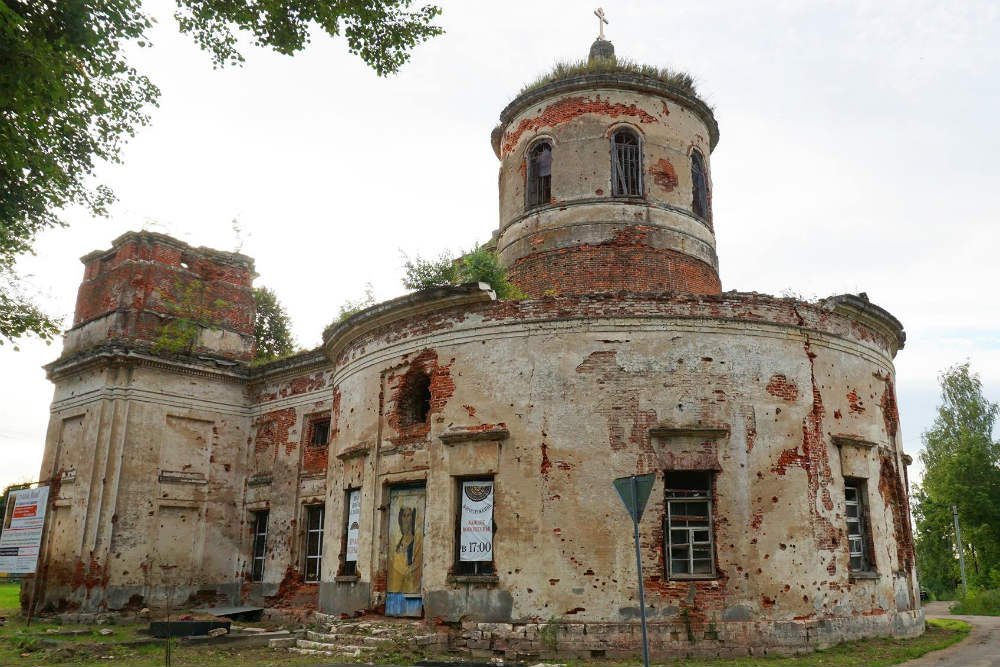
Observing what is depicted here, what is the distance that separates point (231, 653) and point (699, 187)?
13277mm

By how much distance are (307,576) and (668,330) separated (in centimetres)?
1075

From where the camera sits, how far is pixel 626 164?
16453mm

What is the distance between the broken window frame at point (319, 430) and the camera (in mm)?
18902

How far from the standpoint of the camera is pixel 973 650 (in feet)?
41.3

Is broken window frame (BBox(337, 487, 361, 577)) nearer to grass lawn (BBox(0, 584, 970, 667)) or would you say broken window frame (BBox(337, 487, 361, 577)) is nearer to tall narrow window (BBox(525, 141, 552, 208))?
grass lawn (BBox(0, 584, 970, 667))

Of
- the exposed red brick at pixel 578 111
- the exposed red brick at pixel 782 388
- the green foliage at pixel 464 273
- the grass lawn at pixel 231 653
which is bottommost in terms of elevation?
the grass lawn at pixel 231 653

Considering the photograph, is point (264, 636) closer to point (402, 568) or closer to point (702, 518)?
point (402, 568)

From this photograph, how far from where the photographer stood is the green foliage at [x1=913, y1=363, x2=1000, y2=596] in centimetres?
3362

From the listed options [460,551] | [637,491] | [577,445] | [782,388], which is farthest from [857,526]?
[637,491]

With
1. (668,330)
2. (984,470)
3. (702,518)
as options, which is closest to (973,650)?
(702,518)

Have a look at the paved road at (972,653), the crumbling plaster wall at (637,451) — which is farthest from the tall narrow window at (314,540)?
the paved road at (972,653)

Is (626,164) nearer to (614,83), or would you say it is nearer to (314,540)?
(614,83)

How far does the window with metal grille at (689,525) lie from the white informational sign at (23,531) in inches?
611

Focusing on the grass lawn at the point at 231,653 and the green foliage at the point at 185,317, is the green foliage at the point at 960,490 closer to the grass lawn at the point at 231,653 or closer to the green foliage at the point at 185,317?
the grass lawn at the point at 231,653
